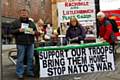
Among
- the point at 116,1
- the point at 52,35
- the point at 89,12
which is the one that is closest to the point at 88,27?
the point at 89,12

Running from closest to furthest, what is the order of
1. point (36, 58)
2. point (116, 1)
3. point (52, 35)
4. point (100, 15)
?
point (36, 58) → point (100, 15) → point (52, 35) → point (116, 1)

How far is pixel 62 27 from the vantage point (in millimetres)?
12453

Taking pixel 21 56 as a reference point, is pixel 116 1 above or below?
above

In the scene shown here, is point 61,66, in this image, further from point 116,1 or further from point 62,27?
point 116,1

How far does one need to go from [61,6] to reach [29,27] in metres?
2.55

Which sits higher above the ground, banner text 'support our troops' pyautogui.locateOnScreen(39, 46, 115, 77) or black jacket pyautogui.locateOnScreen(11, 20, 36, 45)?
black jacket pyautogui.locateOnScreen(11, 20, 36, 45)

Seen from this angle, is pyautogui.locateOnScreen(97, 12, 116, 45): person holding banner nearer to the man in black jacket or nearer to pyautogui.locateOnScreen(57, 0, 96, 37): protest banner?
pyautogui.locateOnScreen(57, 0, 96, 37): protest banner

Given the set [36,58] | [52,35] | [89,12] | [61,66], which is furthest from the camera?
[52,35]

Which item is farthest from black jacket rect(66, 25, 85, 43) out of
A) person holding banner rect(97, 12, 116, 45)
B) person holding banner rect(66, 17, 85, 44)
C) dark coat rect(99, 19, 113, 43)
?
dark coat rect(99, 19, 113, 43)

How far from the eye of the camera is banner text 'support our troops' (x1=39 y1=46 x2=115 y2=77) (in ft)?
32.4

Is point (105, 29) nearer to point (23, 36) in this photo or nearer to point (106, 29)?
point (106, 29)

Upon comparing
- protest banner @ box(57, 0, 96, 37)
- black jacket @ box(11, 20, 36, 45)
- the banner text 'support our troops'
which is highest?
protest banner @ box(57, 0, 96, 37)

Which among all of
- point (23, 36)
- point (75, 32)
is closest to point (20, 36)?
point (23, 36)

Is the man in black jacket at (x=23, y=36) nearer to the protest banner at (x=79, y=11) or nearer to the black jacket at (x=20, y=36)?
the black jacket at (x=20, y=36)
